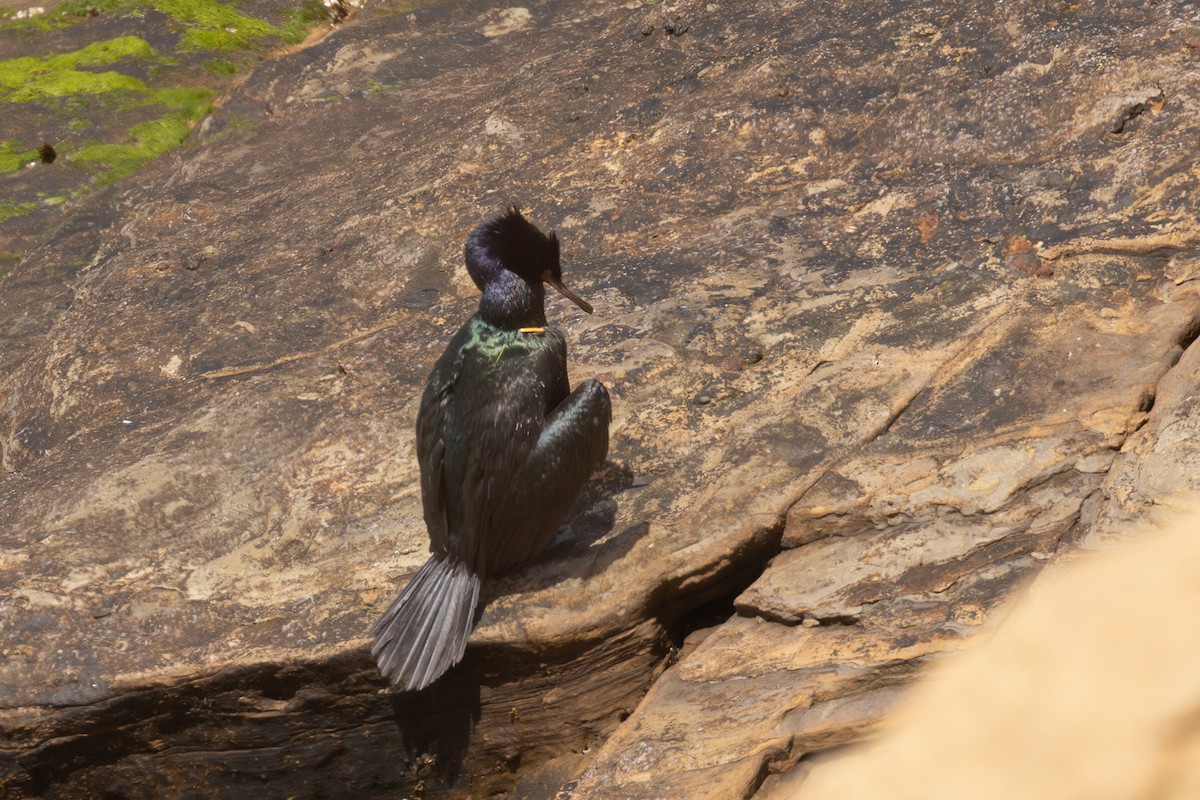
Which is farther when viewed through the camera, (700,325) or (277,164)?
(277,164)

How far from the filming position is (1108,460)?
481 cm

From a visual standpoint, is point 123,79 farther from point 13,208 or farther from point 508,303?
point 508,303

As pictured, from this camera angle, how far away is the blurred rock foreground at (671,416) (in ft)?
15.9

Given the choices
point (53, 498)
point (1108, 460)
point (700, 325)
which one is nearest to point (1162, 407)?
point (1108, 460)

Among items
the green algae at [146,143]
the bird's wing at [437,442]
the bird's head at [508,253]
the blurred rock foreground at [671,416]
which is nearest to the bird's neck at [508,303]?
the bird's head at [508,253]

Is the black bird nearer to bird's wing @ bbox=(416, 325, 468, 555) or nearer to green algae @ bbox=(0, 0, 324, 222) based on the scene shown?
bird's wing @ bbox=(416, 325, 468, 555)

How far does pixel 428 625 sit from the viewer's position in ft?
16.5

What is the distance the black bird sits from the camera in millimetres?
5133

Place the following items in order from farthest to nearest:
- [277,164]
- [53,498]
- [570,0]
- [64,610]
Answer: [570,0], [277,164], [53,498], [64,610]

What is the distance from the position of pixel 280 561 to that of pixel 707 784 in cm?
245

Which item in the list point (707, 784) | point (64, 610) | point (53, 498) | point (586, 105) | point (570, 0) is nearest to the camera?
point (707, 784)

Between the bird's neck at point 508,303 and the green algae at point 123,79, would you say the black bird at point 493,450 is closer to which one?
the bird's neck at point 508,303

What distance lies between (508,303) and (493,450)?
67cm

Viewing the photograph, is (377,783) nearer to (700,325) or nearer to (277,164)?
(700,325)
